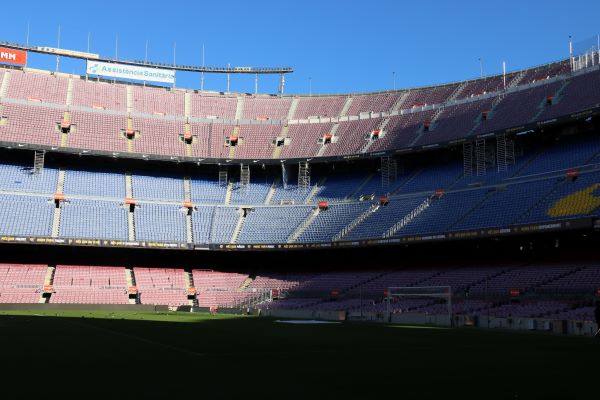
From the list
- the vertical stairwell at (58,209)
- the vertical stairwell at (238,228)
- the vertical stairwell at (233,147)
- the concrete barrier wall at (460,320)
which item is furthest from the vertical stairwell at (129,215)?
the concrete barrier wall at (460,320)

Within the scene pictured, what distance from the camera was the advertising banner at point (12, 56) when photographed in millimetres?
77512

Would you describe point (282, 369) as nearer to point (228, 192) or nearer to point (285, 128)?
point (228, 192)

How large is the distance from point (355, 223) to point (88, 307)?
2779 cm

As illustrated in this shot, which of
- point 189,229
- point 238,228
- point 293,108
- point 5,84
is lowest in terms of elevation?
point 189,229

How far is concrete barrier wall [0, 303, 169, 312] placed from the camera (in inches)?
2229

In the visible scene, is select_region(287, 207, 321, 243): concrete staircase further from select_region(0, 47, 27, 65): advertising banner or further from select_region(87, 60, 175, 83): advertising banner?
select_region(0, 47, 27, 65): advertising banner

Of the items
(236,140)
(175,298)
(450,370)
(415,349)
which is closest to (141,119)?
(236,140)

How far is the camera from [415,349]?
A: 2181 centimetres

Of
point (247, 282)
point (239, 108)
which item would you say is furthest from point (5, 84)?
point (247, 282)

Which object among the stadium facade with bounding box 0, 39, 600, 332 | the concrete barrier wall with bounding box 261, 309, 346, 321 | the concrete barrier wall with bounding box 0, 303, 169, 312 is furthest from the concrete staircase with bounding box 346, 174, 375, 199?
the concrete barrier wall with bounding box 0, 303, 169, 312

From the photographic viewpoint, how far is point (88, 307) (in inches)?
2293

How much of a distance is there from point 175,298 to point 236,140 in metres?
23.0

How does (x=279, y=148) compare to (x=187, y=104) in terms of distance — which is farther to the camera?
(x=187, y=104)

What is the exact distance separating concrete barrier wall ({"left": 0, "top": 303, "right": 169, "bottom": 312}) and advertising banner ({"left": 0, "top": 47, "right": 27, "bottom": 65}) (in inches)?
Answer: 1405
